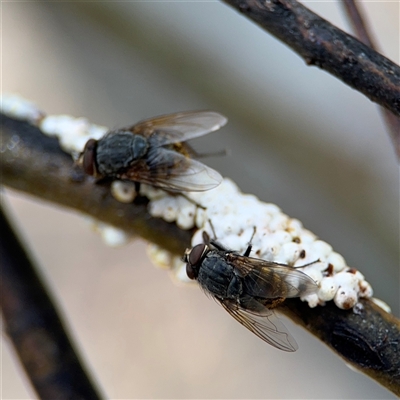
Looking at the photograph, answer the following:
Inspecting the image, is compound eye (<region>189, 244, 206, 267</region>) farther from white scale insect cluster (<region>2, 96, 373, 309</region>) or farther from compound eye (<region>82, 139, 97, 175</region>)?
compound eye (<region>82, 139, 97, 175</region>)

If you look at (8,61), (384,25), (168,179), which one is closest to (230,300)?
(168,179)

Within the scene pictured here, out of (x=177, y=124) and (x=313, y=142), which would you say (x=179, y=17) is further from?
(x=177, y=124)

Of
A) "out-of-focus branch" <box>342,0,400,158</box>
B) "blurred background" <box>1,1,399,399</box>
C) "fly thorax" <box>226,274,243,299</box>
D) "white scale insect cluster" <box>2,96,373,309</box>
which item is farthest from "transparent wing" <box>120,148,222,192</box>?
"blurred background" <box>1,1,399,399</box>

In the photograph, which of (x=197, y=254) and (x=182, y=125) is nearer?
(x=197, y=254)

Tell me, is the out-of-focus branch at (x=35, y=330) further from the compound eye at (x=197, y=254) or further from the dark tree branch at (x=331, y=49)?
the dark tree branch at (x=331, y=49)

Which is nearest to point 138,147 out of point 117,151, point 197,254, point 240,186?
point 117,151

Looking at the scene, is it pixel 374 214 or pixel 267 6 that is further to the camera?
pixel 374 214

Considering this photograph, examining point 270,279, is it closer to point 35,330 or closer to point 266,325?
point 266,325
